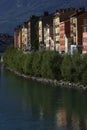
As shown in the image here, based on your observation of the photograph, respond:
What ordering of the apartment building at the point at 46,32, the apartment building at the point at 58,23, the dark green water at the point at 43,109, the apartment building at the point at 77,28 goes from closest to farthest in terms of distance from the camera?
the dark green water at the point at 43,109 → the apartment building at the point at 77,28 → the apartment building at the point at 58,23 → the apartment building at the point at 46,32

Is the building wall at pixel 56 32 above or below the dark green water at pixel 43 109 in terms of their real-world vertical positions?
above

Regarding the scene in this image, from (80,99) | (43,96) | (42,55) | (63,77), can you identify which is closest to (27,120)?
(80,99)

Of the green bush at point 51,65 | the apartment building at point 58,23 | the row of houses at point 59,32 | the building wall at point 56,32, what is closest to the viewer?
the green bush at point 51,65

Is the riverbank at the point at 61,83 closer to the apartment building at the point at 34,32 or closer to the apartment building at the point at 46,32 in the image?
the apartment building at the point at 46,32

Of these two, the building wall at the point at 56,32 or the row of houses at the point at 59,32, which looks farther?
the building wall at the point at 56,32

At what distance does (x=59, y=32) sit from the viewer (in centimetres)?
9650

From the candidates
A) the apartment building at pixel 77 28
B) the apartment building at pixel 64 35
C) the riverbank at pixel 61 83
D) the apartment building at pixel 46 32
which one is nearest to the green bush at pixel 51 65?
the riverbank at pixel 61 83

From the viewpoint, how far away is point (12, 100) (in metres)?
46.0

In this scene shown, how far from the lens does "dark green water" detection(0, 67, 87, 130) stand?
3278cm

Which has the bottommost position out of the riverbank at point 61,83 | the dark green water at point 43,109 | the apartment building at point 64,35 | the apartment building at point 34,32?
the dark green water at point 43,109

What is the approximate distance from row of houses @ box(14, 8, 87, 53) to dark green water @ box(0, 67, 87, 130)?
2284cm

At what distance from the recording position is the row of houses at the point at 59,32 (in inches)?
3206

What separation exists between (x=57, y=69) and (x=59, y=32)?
34686 mm

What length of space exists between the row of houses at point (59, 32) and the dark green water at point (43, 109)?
74.9 ft
